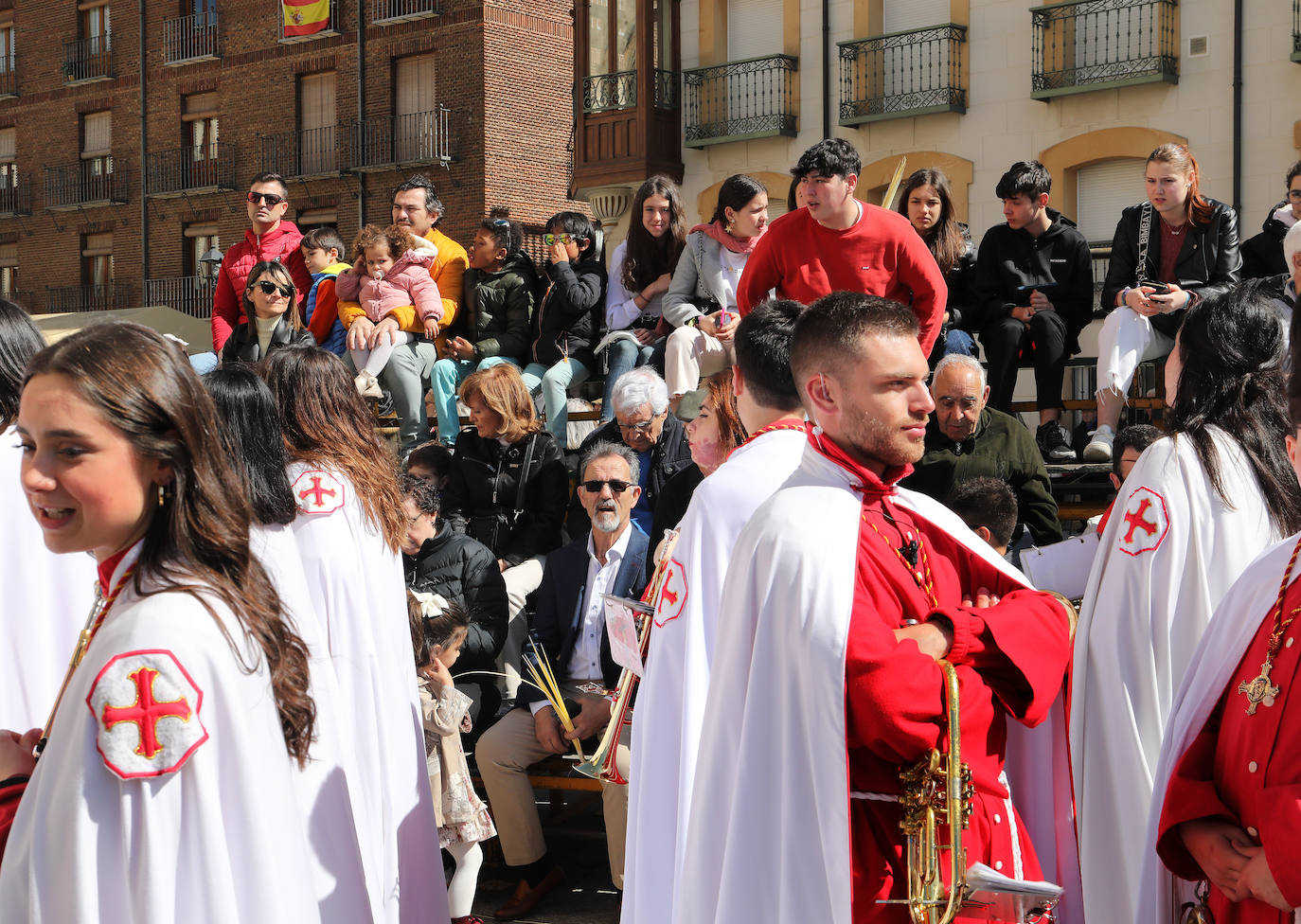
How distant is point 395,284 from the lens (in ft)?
36.2

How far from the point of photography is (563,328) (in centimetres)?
1056

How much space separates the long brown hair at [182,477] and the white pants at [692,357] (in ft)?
20.6

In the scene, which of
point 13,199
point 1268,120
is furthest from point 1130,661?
point 13,199

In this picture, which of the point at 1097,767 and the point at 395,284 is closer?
the point at 1097,767

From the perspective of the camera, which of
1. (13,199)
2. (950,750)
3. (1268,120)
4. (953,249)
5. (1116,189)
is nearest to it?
(950,750)

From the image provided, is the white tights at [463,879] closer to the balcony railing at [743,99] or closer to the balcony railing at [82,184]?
the balcony railing at [743,99]

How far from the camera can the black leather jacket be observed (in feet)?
29.7

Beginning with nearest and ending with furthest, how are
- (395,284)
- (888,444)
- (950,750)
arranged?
(950,750), (888,444), (395,284)

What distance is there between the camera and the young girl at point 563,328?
1015 cm

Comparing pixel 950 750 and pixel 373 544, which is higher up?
pixel 373 544

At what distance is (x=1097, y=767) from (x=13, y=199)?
38.9 m

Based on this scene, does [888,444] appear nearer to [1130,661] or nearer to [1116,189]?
[1130,661]

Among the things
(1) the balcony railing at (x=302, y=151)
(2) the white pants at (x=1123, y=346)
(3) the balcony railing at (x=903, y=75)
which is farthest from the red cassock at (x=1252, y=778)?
(1) the balcony railing at (x=302, y=151)

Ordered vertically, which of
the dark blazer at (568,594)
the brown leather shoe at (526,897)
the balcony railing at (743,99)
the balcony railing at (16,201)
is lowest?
the brown leather shoe at (526,897)
